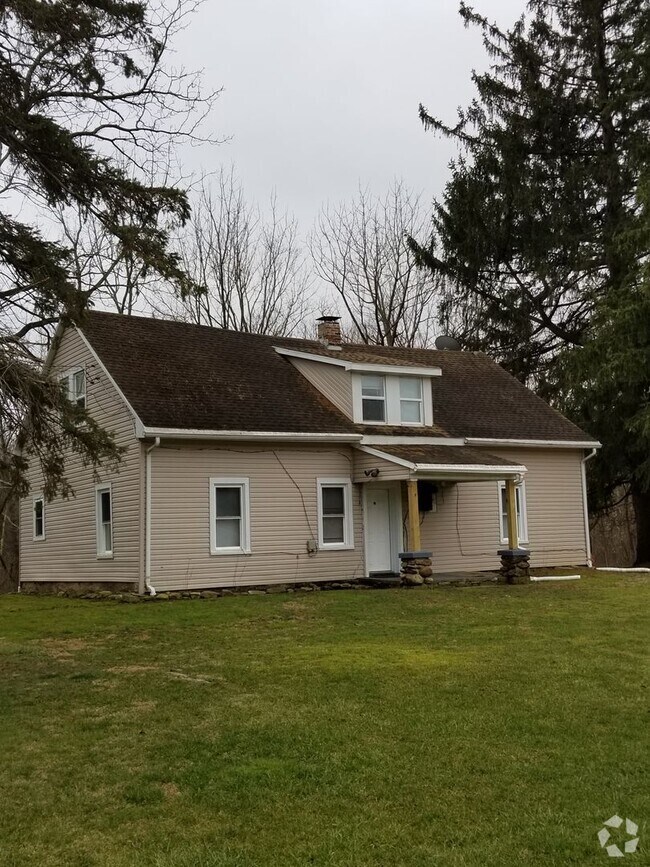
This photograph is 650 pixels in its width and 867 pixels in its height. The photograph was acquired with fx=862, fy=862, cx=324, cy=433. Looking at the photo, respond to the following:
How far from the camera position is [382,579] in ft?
60.5

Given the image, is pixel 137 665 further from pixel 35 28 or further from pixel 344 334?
pixel 344 334

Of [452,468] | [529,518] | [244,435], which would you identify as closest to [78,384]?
[244,435]

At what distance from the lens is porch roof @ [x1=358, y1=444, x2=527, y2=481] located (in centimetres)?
1784

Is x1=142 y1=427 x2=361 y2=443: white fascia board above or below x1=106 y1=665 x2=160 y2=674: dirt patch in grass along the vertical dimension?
above

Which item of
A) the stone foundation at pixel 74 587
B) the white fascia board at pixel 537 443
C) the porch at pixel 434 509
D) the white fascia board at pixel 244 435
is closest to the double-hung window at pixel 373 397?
the porch at pixel 434 509

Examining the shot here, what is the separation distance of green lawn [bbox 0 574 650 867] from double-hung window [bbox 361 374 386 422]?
9.02 meters

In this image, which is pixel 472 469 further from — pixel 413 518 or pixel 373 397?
pixel 373 397

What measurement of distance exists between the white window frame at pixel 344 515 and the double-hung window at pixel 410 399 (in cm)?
242

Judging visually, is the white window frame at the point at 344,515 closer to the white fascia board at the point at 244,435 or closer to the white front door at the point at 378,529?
the white front door at the point at 378,529

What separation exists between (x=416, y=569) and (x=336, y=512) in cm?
248

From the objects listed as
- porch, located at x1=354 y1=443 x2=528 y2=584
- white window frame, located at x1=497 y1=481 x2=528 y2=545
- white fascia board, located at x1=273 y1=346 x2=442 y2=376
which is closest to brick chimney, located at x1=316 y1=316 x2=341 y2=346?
white fascia board, located at x1=273 y1=346 x2=442 y2=376

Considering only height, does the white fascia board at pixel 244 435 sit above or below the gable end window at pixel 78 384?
below

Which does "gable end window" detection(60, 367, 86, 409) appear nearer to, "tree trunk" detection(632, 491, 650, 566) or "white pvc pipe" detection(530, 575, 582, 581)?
"white pvc pipe" detection(530, 575, 582, 581)

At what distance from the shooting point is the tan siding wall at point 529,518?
20547 mm
